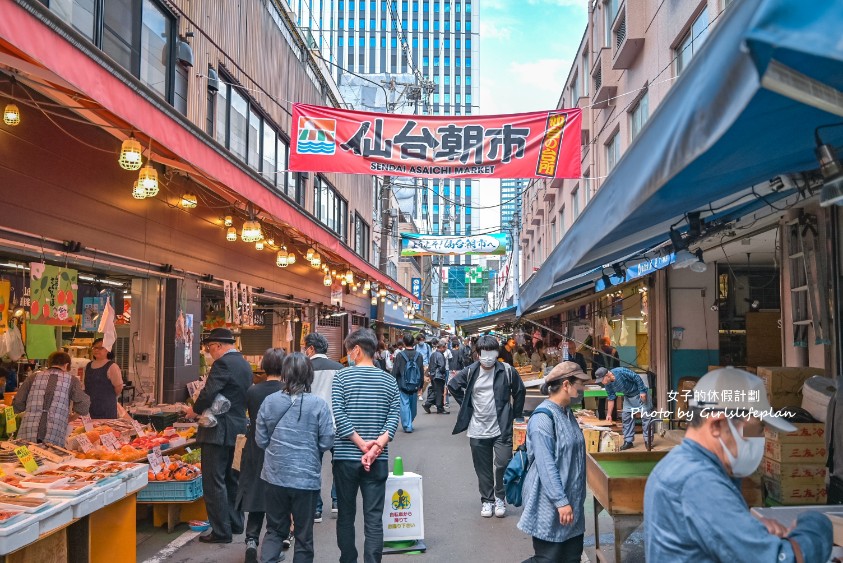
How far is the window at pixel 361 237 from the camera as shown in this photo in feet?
101

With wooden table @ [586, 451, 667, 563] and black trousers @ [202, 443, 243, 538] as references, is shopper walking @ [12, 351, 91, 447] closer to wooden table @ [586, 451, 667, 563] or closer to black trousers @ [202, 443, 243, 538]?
black trousers @ [202, 443, 243, 538]

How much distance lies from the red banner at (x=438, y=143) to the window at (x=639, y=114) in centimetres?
349

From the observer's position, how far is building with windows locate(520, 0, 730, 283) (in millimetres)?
11773

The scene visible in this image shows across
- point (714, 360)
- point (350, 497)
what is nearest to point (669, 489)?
point (350, 497)

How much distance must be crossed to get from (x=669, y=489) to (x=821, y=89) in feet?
4.81

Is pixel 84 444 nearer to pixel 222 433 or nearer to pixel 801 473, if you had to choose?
pixel 222 433

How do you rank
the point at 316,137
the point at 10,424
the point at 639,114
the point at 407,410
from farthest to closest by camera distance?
1. the point at 639,114
2. the point at 407,410
3. the point at 316,137
4. the point at 10,424

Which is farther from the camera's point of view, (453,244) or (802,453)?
(453,244)

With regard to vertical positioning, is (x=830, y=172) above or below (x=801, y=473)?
above

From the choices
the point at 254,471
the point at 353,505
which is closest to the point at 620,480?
the point at 353,505

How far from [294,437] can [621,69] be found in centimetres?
1296

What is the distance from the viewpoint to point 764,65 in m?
1.89

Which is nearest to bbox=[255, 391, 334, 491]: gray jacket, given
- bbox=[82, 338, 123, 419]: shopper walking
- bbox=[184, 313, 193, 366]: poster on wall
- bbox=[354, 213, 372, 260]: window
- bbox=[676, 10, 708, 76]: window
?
bbox=[82, 338, 123, 419]: shopper walking

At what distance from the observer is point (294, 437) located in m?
5.38
